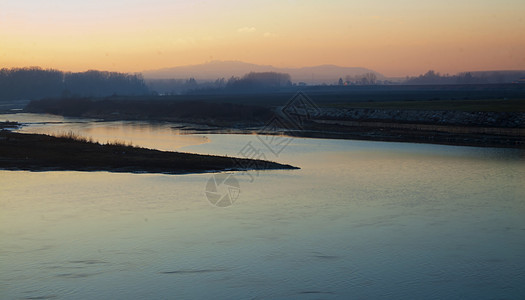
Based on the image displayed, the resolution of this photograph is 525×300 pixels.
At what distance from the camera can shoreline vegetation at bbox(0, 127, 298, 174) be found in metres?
29.1

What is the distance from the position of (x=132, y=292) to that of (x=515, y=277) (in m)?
8.89

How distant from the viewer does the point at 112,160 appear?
3086cm

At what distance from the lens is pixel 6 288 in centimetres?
1246

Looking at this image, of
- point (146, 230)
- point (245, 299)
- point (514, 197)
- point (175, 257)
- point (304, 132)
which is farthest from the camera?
point (304, 132)

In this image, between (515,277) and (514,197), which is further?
Result: (514,197)

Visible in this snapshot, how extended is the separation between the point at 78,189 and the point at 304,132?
36.7m

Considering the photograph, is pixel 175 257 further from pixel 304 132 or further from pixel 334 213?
pixel 304 132

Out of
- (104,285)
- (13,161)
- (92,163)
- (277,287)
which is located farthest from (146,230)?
(13,161)

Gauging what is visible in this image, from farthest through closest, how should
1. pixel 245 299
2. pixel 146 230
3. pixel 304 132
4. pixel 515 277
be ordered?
pixel 304 132, pixel 146 230, pixel 515 277, pixel 245 299

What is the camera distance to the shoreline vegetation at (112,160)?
95.5 feet

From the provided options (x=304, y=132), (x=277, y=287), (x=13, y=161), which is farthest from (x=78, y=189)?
(x=304, y=132)

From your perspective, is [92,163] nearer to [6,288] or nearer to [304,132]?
[6,288]

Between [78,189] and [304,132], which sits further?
[304,132]

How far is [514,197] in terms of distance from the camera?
22.5 m
